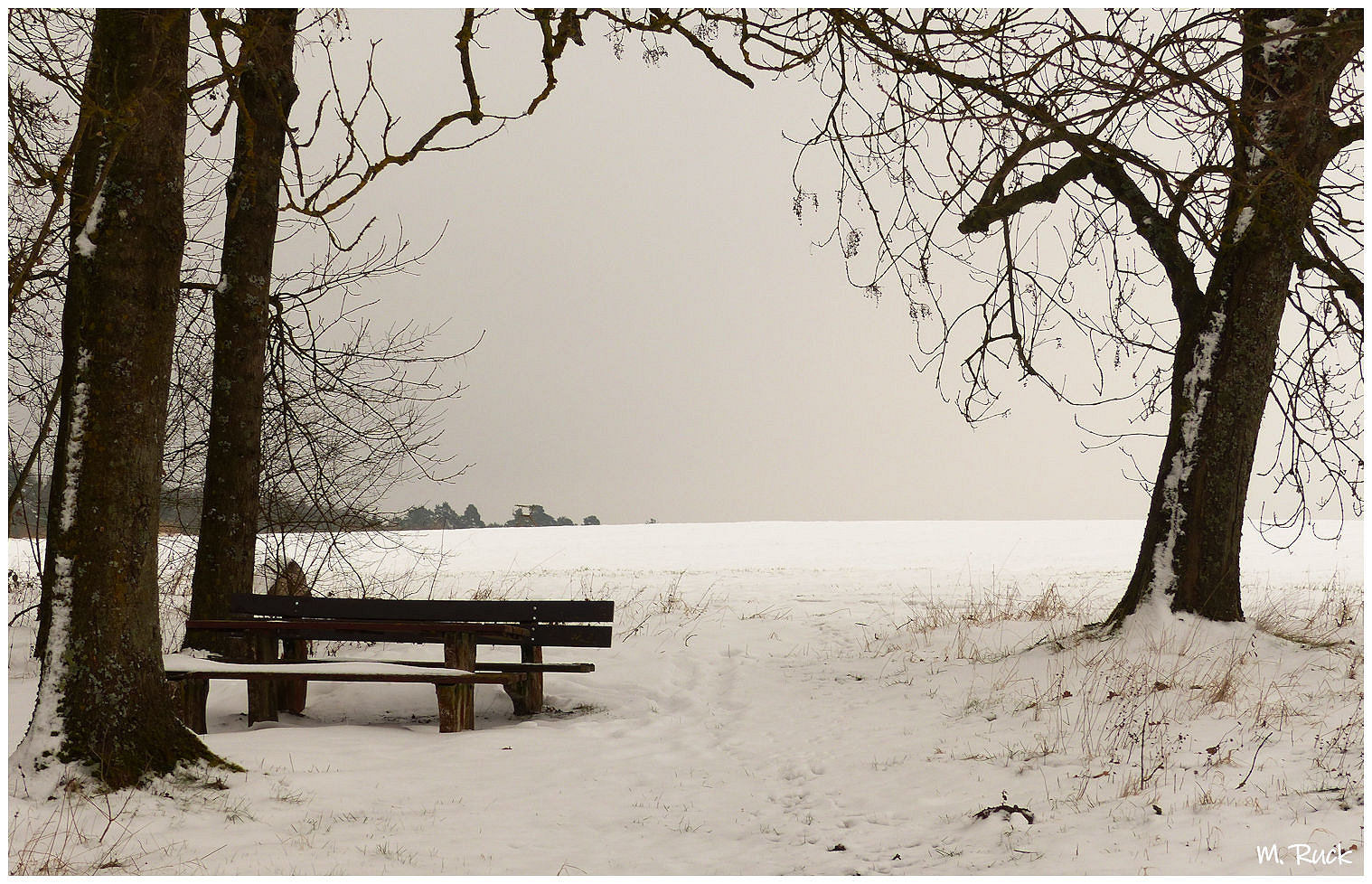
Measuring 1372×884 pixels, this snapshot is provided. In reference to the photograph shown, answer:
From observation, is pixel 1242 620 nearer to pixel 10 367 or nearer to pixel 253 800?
pixel 253 800

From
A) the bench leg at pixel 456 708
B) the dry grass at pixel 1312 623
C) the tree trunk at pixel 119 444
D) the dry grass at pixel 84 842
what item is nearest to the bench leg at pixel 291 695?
the bench leg at pixel 456 708

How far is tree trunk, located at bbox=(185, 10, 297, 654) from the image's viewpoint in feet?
28.1

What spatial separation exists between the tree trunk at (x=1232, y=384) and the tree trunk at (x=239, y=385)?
7280 mm

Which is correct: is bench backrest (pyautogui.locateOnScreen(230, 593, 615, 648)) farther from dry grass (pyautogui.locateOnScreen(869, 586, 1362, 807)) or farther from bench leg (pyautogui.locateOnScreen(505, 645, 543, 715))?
dry grass (pyautogui.locateOnScreen(869, 586, 1362, 807))

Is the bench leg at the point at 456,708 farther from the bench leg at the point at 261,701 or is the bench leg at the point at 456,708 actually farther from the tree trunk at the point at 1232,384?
the tree trunk at the point at 1232,384

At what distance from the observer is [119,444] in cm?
495

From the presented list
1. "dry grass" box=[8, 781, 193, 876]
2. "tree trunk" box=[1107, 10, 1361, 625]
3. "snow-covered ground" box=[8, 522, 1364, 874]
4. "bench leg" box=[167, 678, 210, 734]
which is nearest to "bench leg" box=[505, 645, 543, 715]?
"snow-covered ground" box=[8, 522, 1364, 874]

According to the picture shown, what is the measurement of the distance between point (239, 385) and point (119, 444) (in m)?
3.81

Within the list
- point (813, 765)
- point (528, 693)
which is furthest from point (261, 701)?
point (813, 765)

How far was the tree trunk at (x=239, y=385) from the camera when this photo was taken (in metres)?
8.56

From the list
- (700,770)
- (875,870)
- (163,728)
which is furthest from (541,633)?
(875,870)

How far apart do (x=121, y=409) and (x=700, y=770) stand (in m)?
3.61

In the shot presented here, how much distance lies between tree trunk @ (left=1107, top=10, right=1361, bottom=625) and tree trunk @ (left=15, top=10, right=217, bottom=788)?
22.4 feet

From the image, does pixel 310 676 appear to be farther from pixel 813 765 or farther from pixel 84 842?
pixel 813 765
